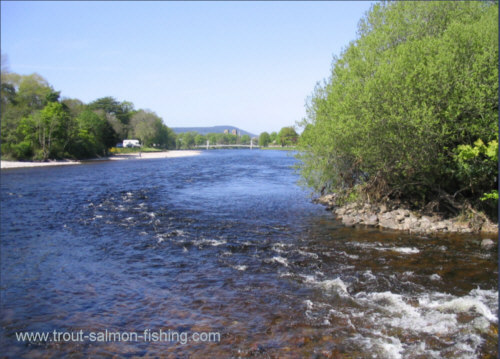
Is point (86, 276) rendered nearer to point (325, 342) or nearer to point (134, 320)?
point (134, 320)

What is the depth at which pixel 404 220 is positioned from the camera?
17766 millimetres

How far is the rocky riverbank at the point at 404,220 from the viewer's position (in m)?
16.4

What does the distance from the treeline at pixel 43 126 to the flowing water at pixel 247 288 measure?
52905mm

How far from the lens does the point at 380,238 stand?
16000 mm

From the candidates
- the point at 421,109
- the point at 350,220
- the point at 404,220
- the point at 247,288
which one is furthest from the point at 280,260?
the point at 421,109

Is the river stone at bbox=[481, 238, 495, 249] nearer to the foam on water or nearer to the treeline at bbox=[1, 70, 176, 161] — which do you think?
the foam on water

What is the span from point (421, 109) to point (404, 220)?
5867mm

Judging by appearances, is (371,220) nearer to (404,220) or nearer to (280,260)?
(404,220)

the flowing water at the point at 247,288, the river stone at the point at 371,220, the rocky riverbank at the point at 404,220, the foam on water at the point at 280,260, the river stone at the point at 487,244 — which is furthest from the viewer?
the river stone at the point at 371,220

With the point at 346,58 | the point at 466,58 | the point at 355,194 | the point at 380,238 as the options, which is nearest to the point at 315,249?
the point at 380,238

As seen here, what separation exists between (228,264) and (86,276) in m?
4.78

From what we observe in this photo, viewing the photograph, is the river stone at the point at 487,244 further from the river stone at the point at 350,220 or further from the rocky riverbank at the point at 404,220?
the river stone at the point at 350,220

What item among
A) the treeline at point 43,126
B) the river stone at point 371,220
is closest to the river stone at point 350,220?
the river stone at point 371,220

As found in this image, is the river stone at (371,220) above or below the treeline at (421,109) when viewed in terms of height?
below
